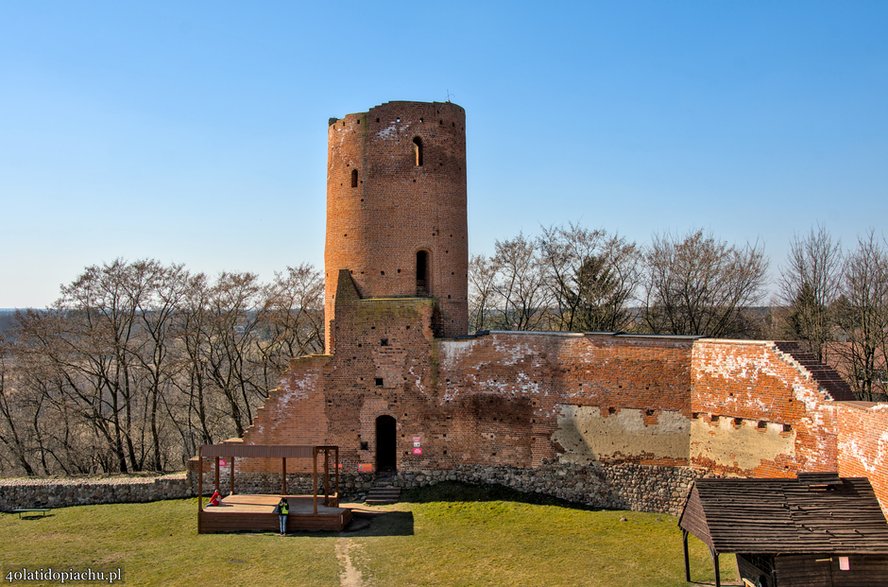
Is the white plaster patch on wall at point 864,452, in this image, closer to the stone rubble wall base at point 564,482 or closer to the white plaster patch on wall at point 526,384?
the stone rubble wall base at point 564,482

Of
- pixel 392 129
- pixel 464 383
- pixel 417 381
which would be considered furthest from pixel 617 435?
pixel 392 129

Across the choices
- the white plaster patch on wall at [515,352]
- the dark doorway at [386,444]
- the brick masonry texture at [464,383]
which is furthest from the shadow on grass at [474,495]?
the white plaster patch on wall at [515,352]

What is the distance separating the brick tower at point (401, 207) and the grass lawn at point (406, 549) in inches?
242

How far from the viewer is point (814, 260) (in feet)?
90.8

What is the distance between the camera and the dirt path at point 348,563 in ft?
46.4

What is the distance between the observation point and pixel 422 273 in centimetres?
2228

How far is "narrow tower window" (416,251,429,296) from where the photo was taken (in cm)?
2203

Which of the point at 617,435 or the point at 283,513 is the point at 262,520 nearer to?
Result: the point at 283,513

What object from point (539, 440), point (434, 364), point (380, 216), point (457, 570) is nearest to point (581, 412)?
point (539, 440)

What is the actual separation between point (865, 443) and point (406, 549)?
9.89 m

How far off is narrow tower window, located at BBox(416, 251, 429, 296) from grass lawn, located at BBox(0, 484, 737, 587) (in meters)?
6.33

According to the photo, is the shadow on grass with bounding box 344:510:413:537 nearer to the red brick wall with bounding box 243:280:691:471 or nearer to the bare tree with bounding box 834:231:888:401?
the red brick wall with bounding box 243:280:691:471

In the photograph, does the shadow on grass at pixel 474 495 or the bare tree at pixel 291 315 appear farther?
the bare tree at pixel 291 315

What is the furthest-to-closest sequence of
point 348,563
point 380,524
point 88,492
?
point 88,492 → point 380,524 → point 348,563
